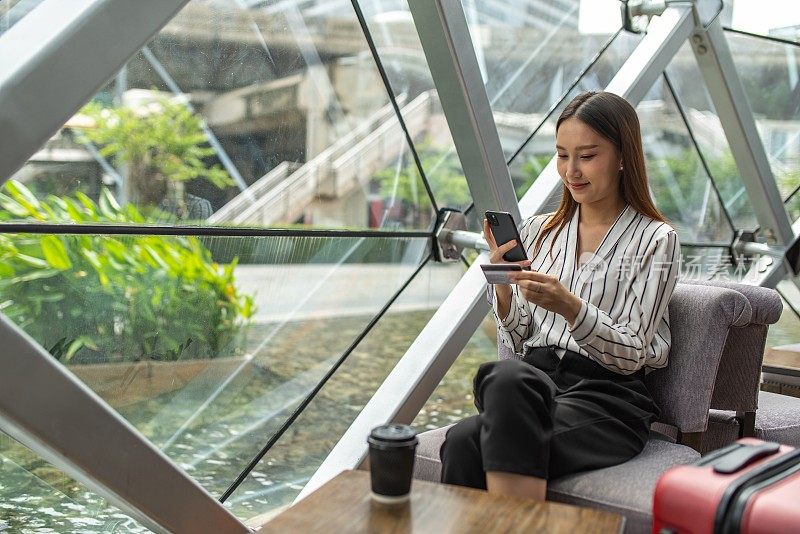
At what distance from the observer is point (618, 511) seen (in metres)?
2.71

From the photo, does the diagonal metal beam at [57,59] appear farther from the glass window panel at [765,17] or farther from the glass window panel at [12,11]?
the glass window panel at [765,17]

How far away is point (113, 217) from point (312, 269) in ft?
3.35

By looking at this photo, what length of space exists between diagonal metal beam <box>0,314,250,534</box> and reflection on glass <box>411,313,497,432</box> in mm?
1841

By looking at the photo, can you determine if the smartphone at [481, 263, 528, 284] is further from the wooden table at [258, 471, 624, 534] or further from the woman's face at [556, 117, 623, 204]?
the wooden table at [258, 471, 624, 534]

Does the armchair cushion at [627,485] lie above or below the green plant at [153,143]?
below

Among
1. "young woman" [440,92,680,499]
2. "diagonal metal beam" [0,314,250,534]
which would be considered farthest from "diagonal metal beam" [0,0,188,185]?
"young woman" [440,92,680,499]

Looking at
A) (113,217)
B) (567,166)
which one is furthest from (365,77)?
(113,217)

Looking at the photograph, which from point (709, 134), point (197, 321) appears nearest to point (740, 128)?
point (709, 134)

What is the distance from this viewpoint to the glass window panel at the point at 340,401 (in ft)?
12.1

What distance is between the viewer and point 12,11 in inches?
107

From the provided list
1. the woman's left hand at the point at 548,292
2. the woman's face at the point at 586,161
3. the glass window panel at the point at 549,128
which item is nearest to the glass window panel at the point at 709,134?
the glass window panel at the point at 549,128

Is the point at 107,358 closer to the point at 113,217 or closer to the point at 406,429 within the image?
the point at 113,217

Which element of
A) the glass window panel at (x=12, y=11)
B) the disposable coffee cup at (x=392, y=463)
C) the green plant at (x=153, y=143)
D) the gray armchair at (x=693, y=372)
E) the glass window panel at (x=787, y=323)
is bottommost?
the glass window panel at (x=787, y=323)

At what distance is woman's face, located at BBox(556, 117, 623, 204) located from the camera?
323 cm
